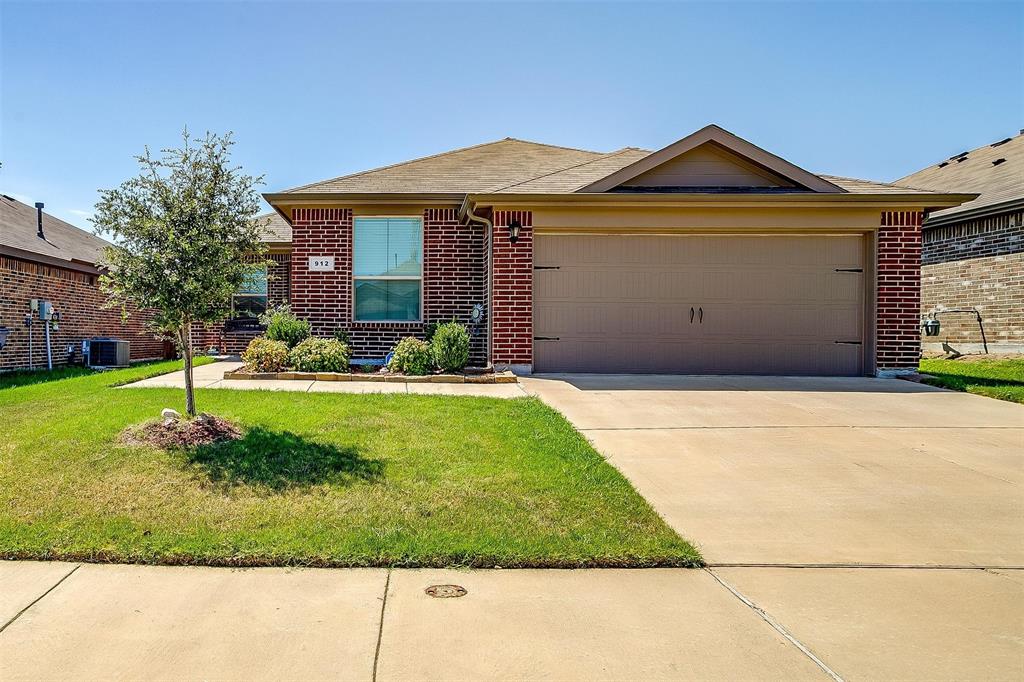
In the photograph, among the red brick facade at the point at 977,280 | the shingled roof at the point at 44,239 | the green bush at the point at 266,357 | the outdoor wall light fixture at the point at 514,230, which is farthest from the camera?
the red brick facade at the point at 977,280

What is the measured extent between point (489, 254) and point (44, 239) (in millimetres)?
10317

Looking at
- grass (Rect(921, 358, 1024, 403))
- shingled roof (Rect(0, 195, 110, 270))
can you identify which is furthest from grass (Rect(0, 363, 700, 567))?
shingled roof (Rect(0, 195, 110, 270))

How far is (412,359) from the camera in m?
9.25

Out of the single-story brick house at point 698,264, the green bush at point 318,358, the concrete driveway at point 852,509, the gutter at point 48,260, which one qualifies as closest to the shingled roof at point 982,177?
the single-story brick house at point 698,264

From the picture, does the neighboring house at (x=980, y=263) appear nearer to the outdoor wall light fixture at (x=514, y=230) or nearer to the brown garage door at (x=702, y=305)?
the brown garage door at (x=702, y=305)

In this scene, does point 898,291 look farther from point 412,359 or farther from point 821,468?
point 412,359

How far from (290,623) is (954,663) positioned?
2840 mm

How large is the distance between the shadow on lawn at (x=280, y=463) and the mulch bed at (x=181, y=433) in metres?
0.15

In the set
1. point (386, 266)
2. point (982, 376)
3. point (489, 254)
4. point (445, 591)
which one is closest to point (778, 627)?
point (445, 591)

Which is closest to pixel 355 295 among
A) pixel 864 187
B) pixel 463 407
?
pixel 463 407

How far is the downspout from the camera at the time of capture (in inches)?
393

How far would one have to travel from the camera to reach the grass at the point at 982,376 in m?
8.50

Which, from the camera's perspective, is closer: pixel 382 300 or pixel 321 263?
pixel 321 263

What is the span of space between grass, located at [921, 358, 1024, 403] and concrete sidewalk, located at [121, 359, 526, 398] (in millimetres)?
6560
